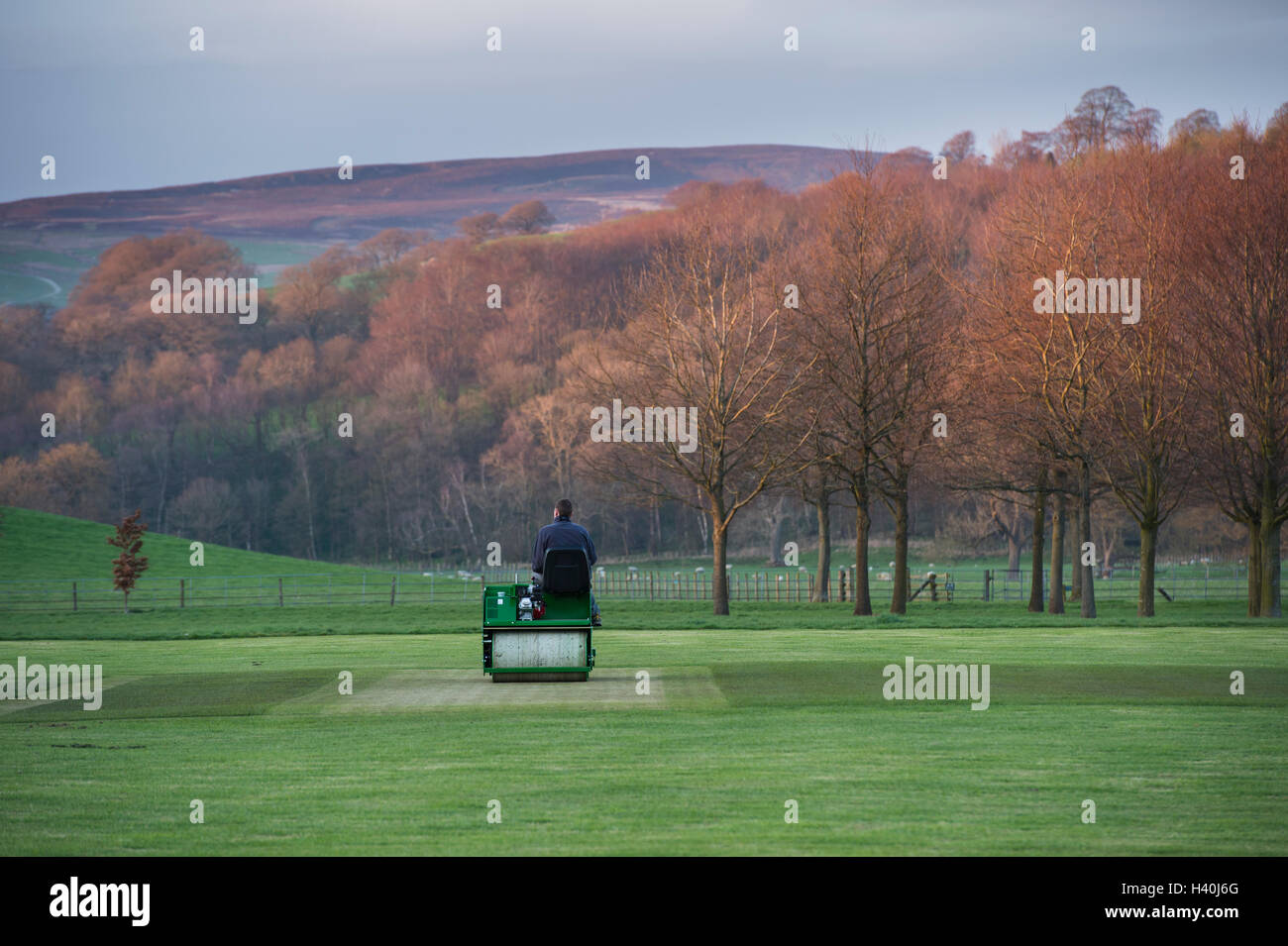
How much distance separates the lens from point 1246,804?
1099 centimetres

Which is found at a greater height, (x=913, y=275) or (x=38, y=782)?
(x=913, y=275)

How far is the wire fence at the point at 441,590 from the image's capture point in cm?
5466

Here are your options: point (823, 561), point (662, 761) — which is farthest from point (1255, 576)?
point (662, 761)

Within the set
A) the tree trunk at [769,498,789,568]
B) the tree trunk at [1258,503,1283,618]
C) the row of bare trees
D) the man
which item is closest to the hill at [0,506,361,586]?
the tree trunk at [769,498,789,568]

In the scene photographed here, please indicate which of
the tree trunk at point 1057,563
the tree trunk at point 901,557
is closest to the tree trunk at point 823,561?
the tree trunk at point 901,557

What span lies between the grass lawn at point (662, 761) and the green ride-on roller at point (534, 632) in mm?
478

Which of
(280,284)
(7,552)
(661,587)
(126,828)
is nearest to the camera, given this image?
(126,828)

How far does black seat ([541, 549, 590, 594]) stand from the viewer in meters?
19.4

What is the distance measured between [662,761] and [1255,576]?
3481 centimetres

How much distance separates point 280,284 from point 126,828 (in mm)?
136939

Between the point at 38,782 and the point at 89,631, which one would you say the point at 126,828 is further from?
the point at 89,631

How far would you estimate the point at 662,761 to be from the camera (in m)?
13.5

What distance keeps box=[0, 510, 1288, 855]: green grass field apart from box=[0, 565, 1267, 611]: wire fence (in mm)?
26866
